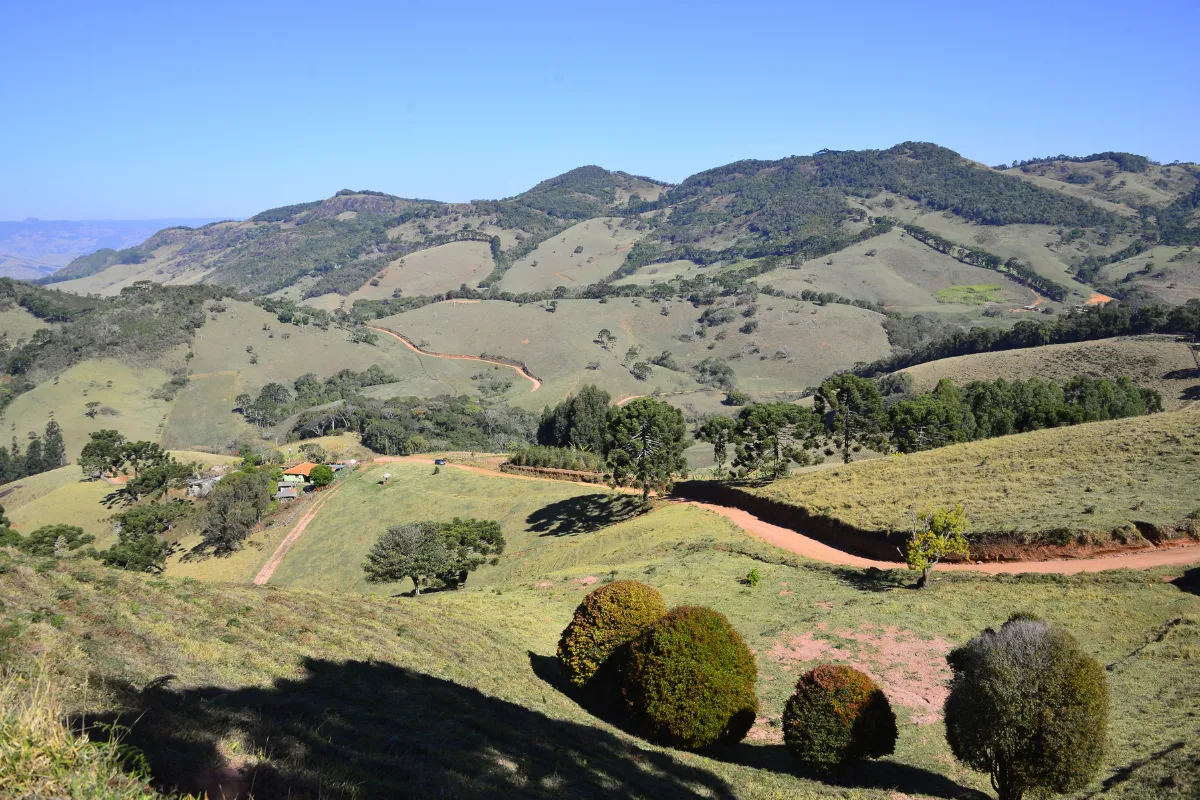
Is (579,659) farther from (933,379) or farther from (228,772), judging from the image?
(933,379)

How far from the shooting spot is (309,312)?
155 m

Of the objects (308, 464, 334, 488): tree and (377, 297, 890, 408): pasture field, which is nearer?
(308, 464, 334, 488): tree

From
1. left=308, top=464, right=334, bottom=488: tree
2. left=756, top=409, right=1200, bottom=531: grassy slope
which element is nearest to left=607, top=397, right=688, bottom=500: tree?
left=756, top=409, right=1200, bottom=531: grassy slope

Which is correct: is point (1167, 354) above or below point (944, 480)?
above

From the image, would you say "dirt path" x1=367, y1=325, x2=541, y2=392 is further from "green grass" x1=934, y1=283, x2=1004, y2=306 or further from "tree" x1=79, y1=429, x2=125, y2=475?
"green grass" x1=934, y1=283, x2=1004, y2=306

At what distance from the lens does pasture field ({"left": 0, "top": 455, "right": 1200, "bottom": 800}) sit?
9.05 m

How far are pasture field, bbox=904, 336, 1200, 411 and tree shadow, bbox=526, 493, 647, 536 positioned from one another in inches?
2298

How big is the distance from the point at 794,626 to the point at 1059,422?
42.4 m

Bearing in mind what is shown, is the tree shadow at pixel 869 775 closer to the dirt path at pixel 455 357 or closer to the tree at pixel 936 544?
the tree at pixel 936 544

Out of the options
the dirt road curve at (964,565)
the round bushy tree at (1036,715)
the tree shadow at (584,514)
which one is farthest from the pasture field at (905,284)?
the round bushy tree at (1036,715)

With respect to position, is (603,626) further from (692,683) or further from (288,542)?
(288,542)

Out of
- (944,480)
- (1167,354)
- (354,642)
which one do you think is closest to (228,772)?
(354,642)

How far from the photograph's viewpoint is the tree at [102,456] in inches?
2741

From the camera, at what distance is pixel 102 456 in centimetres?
7006
